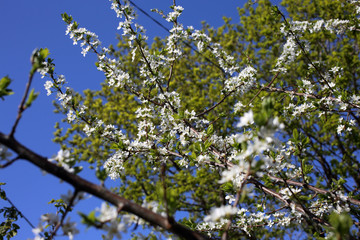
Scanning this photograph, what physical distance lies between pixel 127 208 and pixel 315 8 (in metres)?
11.6

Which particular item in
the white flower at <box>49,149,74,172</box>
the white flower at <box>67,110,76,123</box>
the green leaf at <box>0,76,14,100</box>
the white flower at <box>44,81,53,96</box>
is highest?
the white flower at <box>44,81,53,96</box>

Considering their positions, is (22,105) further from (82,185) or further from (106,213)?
(106,213)

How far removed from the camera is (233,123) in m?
10.4

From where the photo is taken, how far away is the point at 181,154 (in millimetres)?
3520

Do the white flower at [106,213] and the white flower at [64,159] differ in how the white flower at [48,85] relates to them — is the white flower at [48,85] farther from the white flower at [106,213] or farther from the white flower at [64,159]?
the white flower at [106,213]

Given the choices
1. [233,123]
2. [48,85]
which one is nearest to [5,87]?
[48,85]

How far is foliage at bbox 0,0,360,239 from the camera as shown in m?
1.28

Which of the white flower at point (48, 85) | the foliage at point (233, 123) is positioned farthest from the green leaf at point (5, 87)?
the white flower at point (48, 85)

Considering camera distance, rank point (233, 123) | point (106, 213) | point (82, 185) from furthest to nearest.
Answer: point (233, 123)
point (106, 213)
point (82, 185)

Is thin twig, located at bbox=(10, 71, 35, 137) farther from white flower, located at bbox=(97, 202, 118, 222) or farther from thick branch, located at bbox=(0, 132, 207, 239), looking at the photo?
white flower, located at bbox=(97, 202, 118, 222)

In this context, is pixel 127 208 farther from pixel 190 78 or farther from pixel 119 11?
pixel 190 78

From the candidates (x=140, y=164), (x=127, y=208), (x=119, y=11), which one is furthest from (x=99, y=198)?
(x=140, y=164)

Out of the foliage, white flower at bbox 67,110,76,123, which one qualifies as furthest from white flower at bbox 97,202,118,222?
white flower at bbox 67,110,76,123

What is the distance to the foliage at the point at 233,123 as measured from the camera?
1.28m
